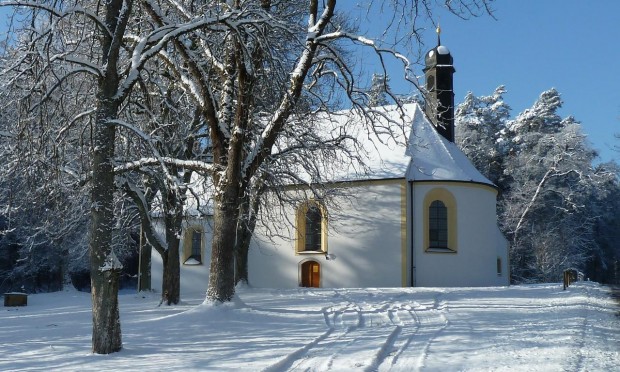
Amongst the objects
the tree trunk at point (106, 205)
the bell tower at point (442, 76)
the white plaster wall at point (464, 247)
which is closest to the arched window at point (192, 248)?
the white plaster wall at point (464, 247)

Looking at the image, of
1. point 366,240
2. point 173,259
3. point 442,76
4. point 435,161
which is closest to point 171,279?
point 173,259

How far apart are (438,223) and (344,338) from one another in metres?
16.9

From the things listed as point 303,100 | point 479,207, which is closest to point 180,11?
point 303,100

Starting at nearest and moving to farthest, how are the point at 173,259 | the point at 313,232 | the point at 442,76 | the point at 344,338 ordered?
the point at 344,338 < the point at 173,259 < the point at 313,232 < the point at 442,76

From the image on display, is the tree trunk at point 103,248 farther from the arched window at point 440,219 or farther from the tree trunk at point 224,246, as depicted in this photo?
the arched window at point 440,219

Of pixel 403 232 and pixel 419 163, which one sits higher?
pixel 419 163

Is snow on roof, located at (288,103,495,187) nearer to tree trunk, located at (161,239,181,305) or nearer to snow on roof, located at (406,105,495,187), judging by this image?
snow on roof, located at (406,105,495,187)

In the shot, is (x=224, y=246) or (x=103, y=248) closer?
(x=103, y=248)

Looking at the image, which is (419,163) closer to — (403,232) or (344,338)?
(403,232)

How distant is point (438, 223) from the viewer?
26.5 metres

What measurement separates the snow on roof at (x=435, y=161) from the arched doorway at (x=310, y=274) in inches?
231

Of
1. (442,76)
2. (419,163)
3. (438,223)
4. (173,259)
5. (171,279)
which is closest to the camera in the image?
(171,279)

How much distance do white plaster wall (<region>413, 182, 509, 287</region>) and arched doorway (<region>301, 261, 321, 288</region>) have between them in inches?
180

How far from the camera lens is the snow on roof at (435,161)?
26422 millimetres
